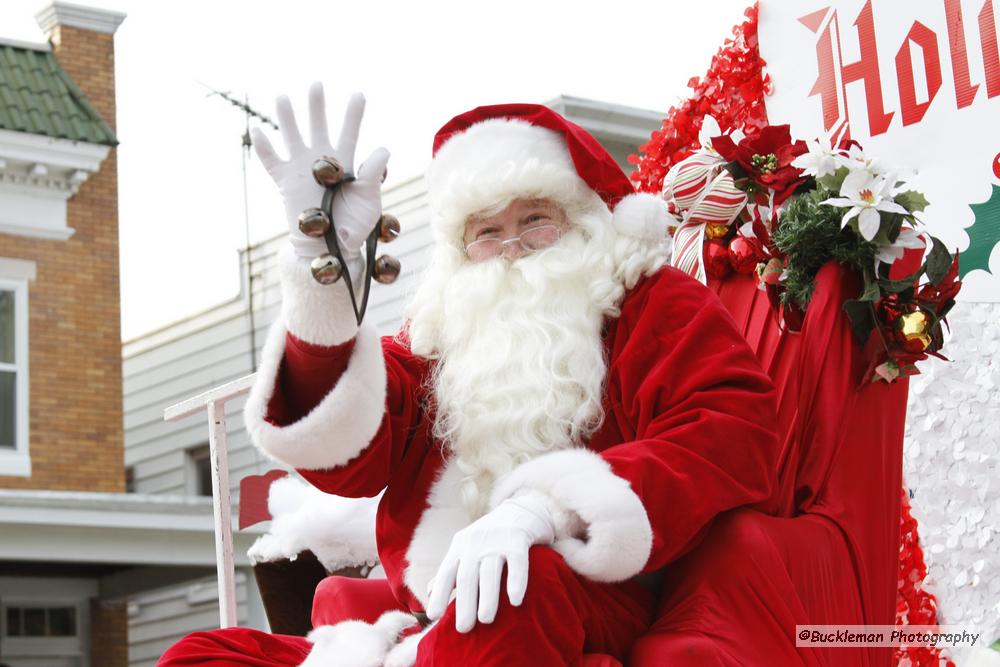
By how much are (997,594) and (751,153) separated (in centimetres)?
134

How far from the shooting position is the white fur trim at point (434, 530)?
2760 millimetres

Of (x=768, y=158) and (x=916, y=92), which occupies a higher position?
(x=916, y=92)

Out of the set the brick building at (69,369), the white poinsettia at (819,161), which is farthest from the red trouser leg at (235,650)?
the brick building at (69,369)

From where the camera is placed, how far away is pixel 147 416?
46.2 feet

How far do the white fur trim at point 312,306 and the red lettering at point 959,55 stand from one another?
6.81 ft

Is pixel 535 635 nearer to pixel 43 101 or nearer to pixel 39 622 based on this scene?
pixel 43 101

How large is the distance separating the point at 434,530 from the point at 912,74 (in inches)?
81.2

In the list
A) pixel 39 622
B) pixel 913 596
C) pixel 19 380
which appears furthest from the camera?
pixel 39 622

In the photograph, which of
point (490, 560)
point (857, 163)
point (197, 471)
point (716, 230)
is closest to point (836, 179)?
point (857, 163)

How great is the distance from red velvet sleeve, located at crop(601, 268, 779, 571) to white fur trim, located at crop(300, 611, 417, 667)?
0.56 meters

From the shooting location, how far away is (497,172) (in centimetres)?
302

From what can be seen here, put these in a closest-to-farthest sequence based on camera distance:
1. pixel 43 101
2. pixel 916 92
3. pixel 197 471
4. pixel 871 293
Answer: pixel 871 293, pixel 916 92, pixel 43 101, pixel 197 471

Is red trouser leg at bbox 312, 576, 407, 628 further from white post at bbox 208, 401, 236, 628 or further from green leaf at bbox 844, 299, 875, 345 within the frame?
green leaf at bbox 844, 299, 875, 345

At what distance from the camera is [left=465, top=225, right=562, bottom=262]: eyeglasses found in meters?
3.06
